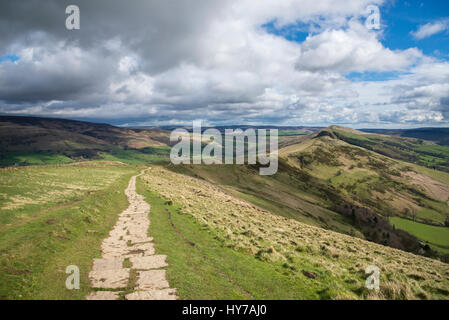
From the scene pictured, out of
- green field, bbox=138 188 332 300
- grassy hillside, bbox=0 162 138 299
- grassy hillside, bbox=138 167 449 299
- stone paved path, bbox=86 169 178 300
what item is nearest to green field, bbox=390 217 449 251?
grassy hillside, bbox=138 167 449 299

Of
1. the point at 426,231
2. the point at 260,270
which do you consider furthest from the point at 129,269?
the point at 426,231

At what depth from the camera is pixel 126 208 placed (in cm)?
2770

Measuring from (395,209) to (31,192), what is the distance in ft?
779

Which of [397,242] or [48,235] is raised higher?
[48,235]

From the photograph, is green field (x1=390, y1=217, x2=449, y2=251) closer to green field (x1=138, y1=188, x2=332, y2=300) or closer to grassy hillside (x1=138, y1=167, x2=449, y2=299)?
grassy hillside (x1=138, y1=167, x2=449, y2=299)

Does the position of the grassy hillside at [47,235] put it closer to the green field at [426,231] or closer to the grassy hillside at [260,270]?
the grassy hillside at [260,270]

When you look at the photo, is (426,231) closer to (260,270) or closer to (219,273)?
(260,270)

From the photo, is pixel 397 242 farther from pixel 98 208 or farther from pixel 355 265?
pixel 98 208

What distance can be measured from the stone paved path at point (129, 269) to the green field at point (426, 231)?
170 metres

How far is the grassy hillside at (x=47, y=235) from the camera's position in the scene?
10.1m

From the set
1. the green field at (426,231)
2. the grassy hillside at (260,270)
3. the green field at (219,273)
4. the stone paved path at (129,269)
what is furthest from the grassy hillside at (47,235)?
the green field at (426,231)

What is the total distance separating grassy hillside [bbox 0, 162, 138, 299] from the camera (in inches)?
398

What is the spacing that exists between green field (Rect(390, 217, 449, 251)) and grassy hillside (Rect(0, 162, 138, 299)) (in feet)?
564
